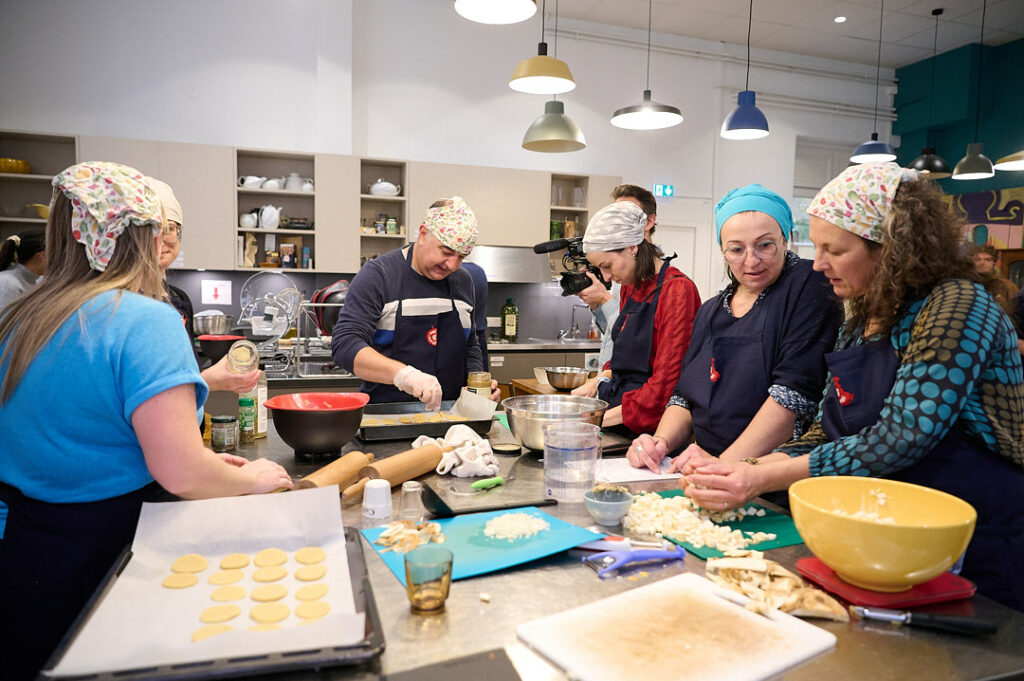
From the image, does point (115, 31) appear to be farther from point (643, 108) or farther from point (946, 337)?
point (946, 337)

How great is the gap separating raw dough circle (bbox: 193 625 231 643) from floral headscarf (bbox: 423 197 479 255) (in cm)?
205

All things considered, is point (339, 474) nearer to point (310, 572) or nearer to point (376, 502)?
point (376, 502)

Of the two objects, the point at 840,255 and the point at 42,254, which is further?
the point at 42,254

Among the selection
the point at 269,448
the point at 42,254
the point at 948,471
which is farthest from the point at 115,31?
the point at 948,471

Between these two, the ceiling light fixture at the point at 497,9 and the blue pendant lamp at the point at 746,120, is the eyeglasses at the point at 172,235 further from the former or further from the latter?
the blue pendant lamp at the point at 746,120

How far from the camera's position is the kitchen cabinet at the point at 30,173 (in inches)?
213

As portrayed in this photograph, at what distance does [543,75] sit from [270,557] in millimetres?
3604

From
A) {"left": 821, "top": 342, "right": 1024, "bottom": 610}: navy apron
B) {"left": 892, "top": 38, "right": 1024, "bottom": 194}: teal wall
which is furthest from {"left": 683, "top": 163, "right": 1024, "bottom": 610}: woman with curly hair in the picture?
{"left": 892, "top": 38, "right": 1024, "bottom": 194}: teal wall

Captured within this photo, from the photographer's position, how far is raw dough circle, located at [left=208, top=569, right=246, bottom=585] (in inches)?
45.5

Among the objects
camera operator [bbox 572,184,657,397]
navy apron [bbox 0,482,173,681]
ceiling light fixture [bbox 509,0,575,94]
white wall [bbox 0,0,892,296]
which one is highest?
white wall [bbox 0,0,892,296]

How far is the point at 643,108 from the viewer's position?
4.84 m

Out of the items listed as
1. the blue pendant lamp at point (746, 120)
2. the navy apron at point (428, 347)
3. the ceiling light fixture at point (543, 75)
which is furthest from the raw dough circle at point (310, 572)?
the blue pendant lamp at point (746, 120)

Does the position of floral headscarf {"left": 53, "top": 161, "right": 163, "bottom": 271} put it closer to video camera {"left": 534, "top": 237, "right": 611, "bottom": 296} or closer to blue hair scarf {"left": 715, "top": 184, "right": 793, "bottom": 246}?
blue hair scarf {"left": 715, "top": 184, "right": 793, "bottom": 246}

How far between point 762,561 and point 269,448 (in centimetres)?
152
